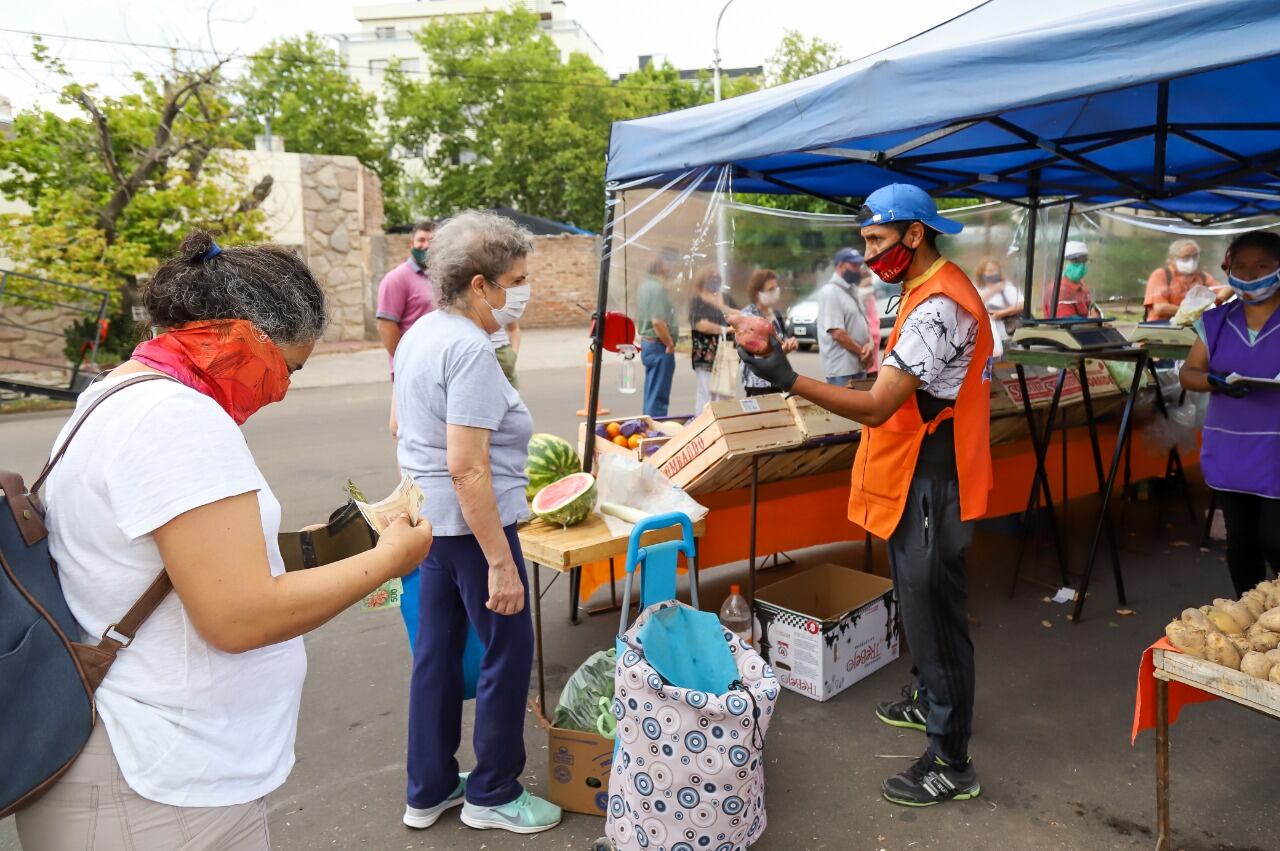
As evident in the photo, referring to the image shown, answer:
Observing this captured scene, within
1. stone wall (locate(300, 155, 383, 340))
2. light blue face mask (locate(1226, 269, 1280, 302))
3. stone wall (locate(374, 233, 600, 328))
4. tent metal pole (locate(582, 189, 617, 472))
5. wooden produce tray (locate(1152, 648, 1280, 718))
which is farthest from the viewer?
stone wall (locate(374, 233, 600, 328))

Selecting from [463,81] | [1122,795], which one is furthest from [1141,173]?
[463,81]

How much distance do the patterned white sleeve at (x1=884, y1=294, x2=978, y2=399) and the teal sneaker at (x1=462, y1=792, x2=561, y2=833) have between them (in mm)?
1837

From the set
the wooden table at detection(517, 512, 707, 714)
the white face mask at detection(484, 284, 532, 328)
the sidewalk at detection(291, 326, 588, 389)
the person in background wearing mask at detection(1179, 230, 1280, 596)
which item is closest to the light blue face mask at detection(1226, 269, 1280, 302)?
the person in background wearing mask at detection(1179, 230, 1280, 596)

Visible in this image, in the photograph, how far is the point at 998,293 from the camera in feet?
24.2

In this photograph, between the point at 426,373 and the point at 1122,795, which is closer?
the point at 426,373

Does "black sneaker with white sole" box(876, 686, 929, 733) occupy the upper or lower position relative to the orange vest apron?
lower

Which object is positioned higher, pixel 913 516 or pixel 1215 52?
pixel 1215 52

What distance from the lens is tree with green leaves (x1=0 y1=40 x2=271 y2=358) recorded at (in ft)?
40.0

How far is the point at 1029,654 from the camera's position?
4.07 m

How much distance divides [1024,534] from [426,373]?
3.72 meters

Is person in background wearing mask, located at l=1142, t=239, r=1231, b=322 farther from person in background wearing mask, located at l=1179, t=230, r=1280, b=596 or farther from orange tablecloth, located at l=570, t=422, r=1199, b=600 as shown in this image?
person in background wearing mask, located at l=1179, t=230, r=1280, b=596

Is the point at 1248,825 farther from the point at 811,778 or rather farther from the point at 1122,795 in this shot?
the point at 811,778

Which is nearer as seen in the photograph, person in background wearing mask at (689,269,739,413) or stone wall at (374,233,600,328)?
person in background wearing mask at (689,269,739,413)

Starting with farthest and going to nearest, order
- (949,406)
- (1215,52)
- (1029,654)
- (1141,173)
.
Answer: (1141,173) < (1029,654) < (949,406) < (1215,52)
